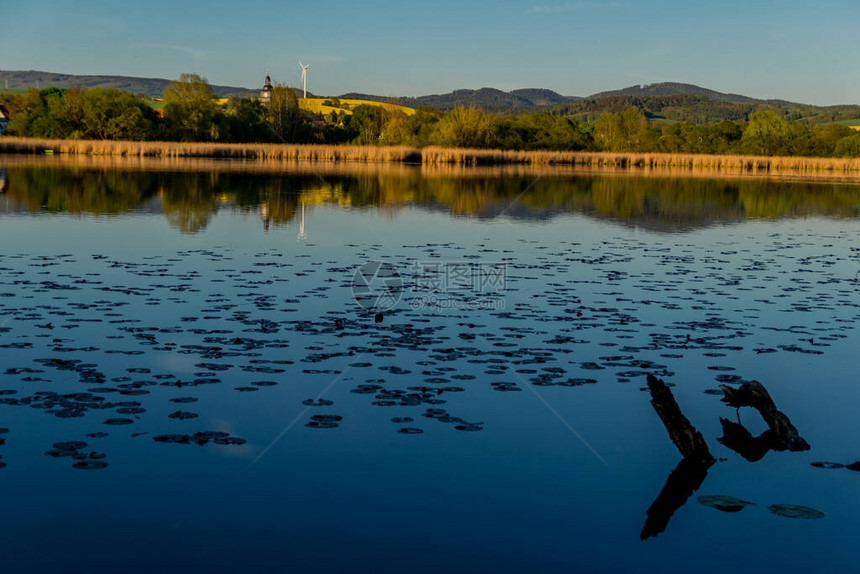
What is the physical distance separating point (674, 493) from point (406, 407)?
2476mm

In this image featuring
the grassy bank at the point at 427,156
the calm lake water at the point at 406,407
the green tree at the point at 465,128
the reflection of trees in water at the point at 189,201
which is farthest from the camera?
the green tree at the point at 465,128

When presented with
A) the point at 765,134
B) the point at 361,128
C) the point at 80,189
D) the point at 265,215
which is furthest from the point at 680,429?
the point at 765,134

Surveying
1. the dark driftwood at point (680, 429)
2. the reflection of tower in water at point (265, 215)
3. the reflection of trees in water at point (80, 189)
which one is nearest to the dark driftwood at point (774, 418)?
the dark driftwood at point (680, 429)

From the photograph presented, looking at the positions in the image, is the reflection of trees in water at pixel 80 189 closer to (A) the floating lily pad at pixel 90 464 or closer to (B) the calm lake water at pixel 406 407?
(B) the calm lake water at pixel 406 407

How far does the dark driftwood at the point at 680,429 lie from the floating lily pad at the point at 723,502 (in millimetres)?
660

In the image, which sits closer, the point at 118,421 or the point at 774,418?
the point at 118,421

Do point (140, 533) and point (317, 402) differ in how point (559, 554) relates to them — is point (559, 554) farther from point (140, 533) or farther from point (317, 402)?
point (317, 402)

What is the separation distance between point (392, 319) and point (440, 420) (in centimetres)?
393

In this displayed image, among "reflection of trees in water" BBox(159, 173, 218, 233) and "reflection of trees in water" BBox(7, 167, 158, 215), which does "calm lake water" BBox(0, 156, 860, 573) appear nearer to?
"reflection of trees in water" BBox(159, 173, 218, 233)

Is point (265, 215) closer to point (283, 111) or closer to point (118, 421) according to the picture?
point (118, 421)

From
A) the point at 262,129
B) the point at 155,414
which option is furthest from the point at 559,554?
the point at 262,129

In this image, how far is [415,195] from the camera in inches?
1308

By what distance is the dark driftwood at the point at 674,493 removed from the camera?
5656 mm

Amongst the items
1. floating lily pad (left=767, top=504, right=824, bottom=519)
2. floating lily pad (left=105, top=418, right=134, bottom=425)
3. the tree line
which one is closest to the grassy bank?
the tree line
